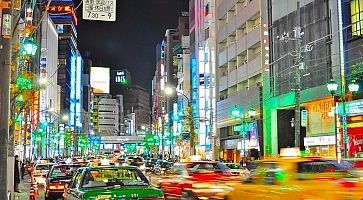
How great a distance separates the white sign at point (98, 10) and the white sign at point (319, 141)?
1080 inches

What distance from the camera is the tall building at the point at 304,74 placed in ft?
131

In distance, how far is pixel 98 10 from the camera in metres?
15.9

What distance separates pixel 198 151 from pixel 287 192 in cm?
6862

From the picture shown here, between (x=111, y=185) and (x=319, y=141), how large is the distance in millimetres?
32451

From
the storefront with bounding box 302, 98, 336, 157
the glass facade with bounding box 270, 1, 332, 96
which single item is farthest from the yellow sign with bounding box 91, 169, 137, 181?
the glass facade with bounding box 270, 1, 332, 96

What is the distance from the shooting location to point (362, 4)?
119 feet

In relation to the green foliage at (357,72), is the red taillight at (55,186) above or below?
below

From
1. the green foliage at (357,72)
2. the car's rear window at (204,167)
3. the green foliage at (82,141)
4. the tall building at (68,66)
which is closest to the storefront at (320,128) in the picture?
the green foliage at (357,72)

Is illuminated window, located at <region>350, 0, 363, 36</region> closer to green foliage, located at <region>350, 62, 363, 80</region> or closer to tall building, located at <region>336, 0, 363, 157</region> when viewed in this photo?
tall building, located at <region>336, 0, 363, 157</region>

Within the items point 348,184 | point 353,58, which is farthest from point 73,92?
point 348,184

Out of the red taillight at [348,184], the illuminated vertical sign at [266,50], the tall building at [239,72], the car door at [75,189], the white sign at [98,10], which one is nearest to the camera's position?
the red taillight at [348,184]

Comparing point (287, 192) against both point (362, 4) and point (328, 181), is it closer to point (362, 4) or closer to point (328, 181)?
point (328, 181)

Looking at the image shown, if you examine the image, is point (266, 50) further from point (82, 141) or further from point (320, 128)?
point (82, 141)

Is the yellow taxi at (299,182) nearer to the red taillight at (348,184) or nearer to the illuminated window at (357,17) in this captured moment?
the red taillight at (348,184)
